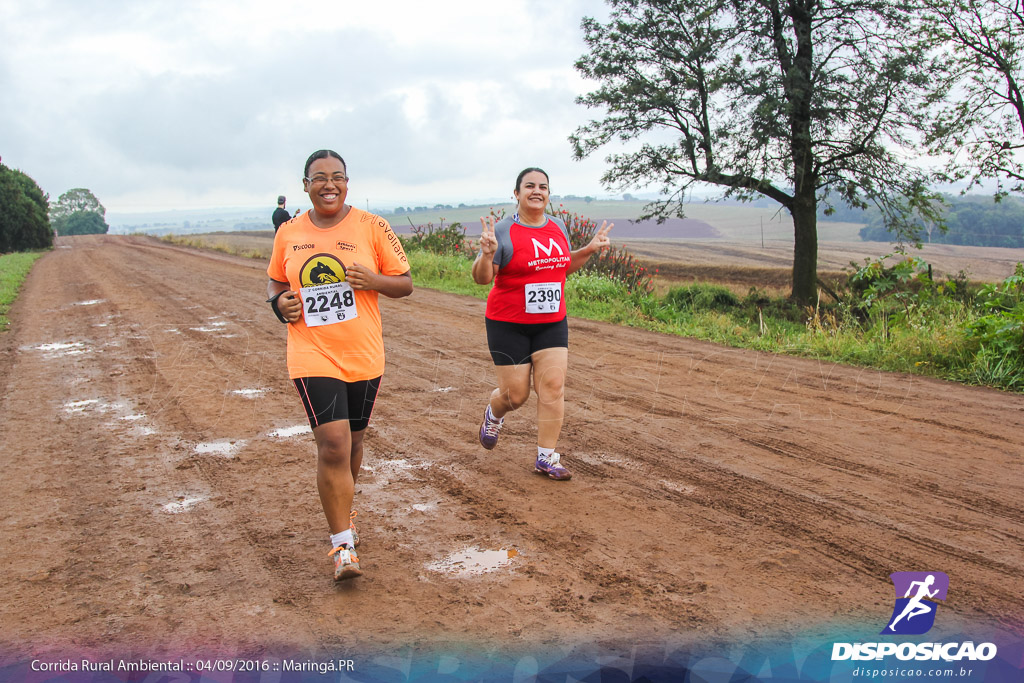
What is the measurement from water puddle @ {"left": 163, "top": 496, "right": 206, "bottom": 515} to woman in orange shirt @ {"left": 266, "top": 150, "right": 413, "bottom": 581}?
1511mm

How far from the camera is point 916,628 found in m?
3.31

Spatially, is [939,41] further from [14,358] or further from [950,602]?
[14,358]

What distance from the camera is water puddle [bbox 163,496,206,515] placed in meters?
4.96

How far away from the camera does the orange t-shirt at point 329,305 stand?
400 cm

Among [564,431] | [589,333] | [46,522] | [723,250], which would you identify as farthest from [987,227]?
[46,522]

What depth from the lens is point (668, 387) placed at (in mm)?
8289

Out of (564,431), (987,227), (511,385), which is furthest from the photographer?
(987,227)

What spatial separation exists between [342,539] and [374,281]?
137 centimetres

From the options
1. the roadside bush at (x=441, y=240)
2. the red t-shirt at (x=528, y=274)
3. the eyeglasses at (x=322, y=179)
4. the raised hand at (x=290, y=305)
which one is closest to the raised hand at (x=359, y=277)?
the raised hand at (x=290, y=305)

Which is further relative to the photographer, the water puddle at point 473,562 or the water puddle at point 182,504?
the water puddle at point 182,504

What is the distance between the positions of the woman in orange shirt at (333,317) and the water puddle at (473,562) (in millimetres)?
505

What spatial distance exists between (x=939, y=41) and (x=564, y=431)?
1709 cm

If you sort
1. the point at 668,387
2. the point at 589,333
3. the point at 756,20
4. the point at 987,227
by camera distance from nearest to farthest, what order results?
1. the point at 668,387
2. the point at 589,333
3. the point at 756,20
4. the point at 987,227

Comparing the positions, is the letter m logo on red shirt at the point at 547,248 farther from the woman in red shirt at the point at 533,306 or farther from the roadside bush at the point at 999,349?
the roadside bush at the point at 999,349
